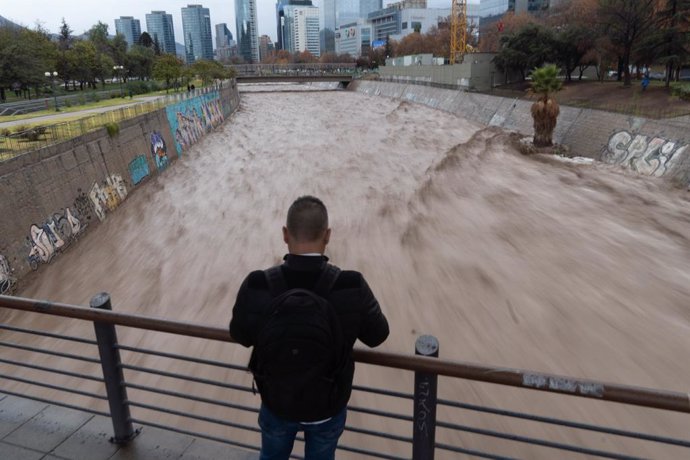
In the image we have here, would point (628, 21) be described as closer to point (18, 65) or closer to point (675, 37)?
point (675, 37)

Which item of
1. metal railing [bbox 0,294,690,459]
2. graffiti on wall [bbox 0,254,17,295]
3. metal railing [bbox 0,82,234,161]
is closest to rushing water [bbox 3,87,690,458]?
graffiti on wall [bbox 0,254,17,295]

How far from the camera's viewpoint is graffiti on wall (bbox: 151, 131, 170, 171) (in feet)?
88.8

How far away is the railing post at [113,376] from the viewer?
392 centimetres

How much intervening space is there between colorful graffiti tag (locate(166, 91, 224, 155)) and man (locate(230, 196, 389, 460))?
3060cm

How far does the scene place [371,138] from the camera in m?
38.9

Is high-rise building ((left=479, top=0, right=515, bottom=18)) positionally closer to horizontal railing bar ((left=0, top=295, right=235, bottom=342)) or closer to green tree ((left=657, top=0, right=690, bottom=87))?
green tree ((left=657, top=0, right=690, bottom=87))

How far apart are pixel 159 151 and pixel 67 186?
1076 cm

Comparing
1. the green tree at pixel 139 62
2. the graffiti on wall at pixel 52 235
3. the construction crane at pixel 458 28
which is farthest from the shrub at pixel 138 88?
the construction crane at pixel 458 28

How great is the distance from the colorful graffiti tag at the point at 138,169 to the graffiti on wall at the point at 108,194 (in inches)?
52.2

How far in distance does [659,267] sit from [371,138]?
2591cm

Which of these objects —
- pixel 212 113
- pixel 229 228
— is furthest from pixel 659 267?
pixel 212 113

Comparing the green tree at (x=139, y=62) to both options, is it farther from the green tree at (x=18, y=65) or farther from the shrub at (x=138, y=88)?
the green tree at (x=18, y=65)

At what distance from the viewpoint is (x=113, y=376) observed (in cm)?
409

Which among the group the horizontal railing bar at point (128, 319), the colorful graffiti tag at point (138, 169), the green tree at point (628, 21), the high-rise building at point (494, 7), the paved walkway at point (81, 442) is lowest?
the colorful graffiti tag at point (138, 169)
